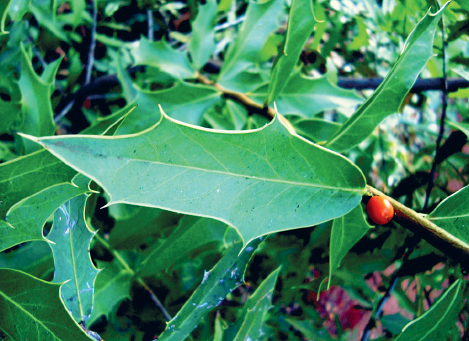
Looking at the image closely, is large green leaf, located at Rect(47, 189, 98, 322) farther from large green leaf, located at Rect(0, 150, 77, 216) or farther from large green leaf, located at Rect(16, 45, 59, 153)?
large green leaf, located at Rect(16, 45, 59, 153)

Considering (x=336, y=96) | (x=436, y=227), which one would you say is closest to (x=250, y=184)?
(x=436, y=227)

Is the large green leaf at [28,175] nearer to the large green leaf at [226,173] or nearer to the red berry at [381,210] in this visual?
the large green leaf at [226,173]

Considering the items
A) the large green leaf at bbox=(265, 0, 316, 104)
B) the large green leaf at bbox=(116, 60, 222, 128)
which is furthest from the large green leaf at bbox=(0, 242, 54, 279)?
the large green leaf at bbox=(265, 0, 316, 104)

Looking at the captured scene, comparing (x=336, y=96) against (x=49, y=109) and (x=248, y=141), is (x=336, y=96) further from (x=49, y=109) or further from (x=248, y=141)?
(x=49, y=109)

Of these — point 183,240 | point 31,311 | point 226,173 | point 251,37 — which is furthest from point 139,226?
point 251,37

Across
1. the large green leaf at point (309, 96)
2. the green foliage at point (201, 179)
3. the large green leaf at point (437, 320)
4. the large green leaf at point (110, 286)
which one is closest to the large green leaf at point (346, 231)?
the green foliage at point (201, 179)

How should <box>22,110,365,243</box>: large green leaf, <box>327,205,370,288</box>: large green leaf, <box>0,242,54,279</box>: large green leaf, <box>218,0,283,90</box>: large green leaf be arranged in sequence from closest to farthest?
<box>22,110,365,243</box>: large green leaf → <box>327,205,370,288</box>: large green leaf → <box>0,242,54,279</box>: large green leaf → <box>218,0,283,90</box>: large green leaf
